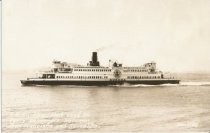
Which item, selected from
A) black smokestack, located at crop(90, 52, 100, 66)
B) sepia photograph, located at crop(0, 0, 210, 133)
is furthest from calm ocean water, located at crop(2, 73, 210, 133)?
black smokestack, located at crop(90, 52, 100, 66)

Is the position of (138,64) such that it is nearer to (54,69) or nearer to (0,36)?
(54,69)

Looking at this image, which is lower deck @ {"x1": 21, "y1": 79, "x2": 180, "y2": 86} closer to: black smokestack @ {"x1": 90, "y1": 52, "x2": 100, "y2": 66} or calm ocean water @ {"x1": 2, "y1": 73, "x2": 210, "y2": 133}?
calm ocean water @ {"x1": 2, "y1": 73, "x2": 210, "y2": 133}

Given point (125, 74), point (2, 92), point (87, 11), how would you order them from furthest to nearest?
1. point (125, 74)
2. point (87, 11)
3. point (2, 92)

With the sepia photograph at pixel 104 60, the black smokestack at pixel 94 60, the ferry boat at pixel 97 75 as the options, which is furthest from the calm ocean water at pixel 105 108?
the black smokestack at pixel 94 60

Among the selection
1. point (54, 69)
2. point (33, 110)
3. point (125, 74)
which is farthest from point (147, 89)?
point (33, 110)

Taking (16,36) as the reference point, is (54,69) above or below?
below

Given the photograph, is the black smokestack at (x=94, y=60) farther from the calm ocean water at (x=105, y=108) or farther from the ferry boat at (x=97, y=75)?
the calm ocean water at (x=105, y=108)

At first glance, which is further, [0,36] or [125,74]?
[125,74]
